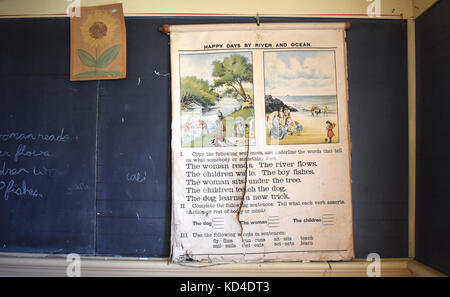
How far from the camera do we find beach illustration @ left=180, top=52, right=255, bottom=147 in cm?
151

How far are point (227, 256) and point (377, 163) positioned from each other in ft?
3.80

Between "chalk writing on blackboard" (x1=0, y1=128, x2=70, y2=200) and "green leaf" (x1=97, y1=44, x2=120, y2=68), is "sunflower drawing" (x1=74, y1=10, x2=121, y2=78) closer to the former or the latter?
"green leaf" (x1=97, y1=44, x2=120, y2=68)

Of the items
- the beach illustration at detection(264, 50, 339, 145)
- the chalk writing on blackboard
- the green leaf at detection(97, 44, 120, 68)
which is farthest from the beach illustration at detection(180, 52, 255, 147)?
the chalk writing on blackboard

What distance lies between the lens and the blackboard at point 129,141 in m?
1.52

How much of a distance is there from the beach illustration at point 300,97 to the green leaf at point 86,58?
117 cm

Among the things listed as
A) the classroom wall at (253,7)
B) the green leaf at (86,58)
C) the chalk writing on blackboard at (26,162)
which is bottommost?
the chalk writing on blackboard at (26,162)

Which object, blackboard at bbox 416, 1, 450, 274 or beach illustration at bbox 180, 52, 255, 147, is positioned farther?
beach illustration at bbox 180, 52, 255, 147

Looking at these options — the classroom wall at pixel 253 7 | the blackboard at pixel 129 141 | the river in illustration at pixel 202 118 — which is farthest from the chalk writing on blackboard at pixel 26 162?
the classroom wall at pixel 253 7

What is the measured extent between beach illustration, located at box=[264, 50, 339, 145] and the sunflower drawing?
1.05m

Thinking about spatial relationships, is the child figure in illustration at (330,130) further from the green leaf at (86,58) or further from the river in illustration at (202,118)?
the green leaf at (86,58)

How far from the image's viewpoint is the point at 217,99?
154cm

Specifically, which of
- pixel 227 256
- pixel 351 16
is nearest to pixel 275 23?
pixel 351 16

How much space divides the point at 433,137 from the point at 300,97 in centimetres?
81

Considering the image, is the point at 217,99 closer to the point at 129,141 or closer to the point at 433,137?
the point at 129,141
